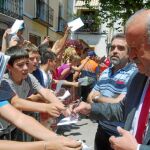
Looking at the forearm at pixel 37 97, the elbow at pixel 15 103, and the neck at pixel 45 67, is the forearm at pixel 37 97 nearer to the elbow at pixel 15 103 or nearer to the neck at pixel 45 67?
the elbow at pixel 15 103

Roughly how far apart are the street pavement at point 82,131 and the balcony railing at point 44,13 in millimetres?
13947

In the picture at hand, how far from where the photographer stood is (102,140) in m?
4.11

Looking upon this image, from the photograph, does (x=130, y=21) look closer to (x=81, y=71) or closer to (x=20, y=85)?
(x=20, y=85)

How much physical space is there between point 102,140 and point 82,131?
3.57m

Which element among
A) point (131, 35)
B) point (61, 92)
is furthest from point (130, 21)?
point (61, 92)

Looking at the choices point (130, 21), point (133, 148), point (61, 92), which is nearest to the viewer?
point (133, 148)

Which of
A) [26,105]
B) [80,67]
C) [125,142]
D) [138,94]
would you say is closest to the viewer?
[125,142]

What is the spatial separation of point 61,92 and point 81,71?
4699mm

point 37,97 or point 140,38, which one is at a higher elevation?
point 140,38

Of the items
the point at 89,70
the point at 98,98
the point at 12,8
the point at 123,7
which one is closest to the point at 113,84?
the point at 98,98

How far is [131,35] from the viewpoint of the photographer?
2346 millimetres

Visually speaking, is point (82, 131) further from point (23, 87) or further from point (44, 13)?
point (44, 13)

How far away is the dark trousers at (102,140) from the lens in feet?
13.3

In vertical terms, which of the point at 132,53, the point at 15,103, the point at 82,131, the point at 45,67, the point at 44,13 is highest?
the point at 44,13
